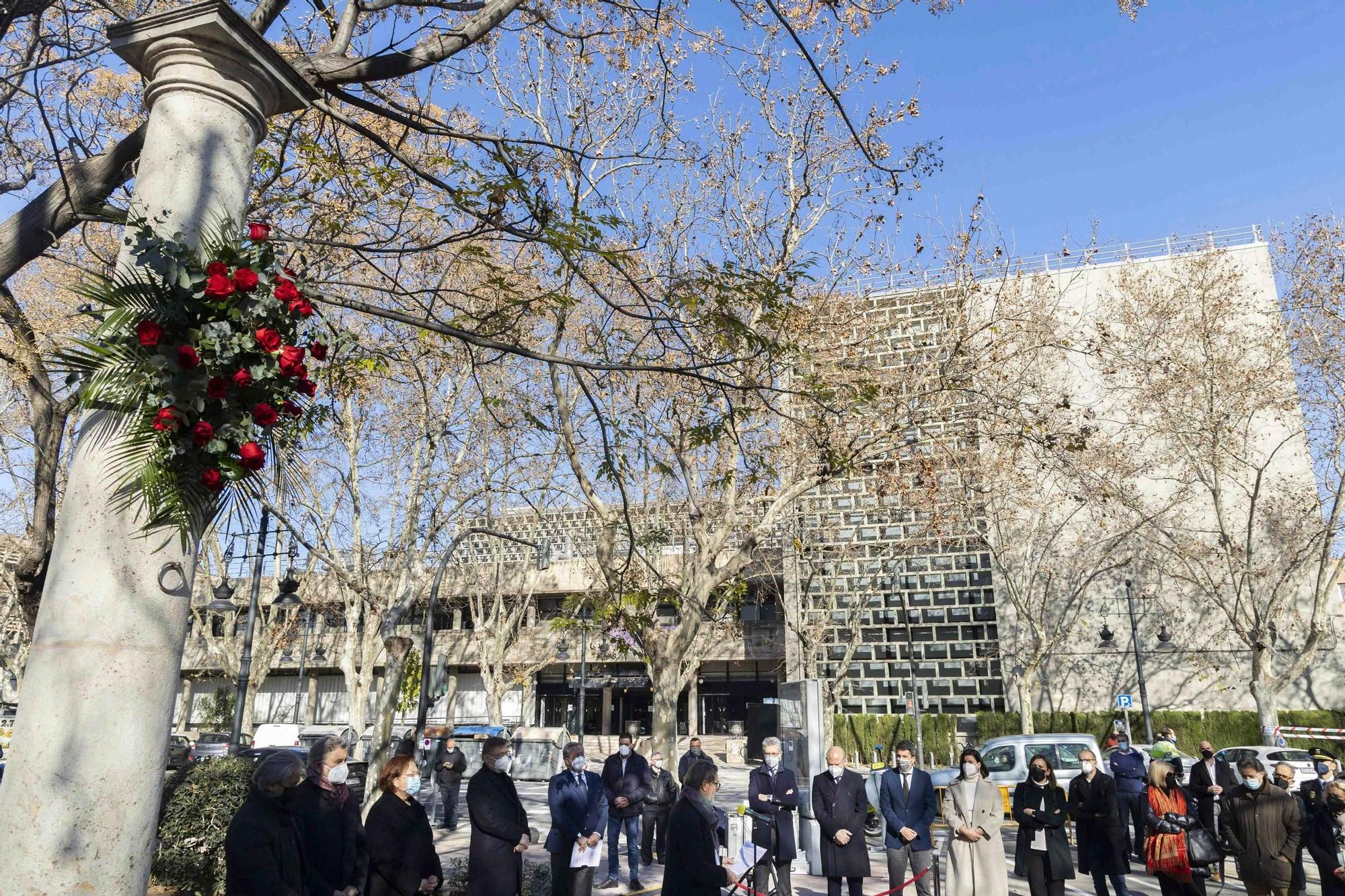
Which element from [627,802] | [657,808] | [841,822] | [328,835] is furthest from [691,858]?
[657,808]

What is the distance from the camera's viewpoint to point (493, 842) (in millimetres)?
6441

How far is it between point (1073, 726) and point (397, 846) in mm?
33859

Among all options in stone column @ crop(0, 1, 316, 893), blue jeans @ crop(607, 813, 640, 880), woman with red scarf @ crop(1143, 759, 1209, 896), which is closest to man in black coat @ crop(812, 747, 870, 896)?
woman with red scarf @ crop(1143, 759, 1209, 896)

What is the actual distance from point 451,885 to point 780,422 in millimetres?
7641

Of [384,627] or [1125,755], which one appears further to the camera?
[384,627]

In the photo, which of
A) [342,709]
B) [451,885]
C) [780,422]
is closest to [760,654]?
[342,709]

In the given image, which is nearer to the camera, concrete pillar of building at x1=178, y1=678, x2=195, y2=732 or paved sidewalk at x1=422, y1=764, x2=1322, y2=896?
paved sidewalk at x1=422, y1=764, x2=1322, y2=896

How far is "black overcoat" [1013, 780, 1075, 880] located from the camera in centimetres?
870

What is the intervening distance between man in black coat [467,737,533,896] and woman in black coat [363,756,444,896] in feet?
1.39

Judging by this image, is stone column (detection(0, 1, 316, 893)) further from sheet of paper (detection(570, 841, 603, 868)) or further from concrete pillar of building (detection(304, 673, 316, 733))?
concrete pillar of building (detection(304, 673, 316, 733))

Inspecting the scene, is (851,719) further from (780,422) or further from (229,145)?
(229,145)

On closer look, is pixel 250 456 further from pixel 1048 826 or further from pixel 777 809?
pixel 777 809

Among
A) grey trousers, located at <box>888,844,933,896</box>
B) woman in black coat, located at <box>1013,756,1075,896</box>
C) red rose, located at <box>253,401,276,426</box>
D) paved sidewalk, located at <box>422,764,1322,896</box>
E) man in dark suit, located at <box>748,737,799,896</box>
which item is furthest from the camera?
paved sidewalk, located at <box>422,764,1322,896</box>

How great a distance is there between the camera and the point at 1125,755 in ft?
40.6
